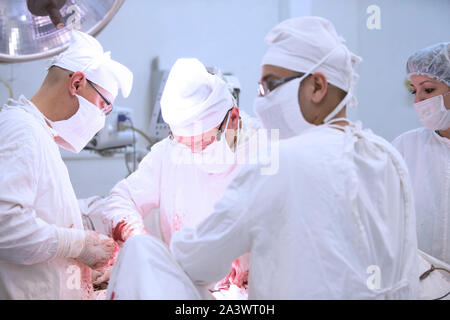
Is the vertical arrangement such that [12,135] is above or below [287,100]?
below

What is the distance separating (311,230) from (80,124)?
1160 mm

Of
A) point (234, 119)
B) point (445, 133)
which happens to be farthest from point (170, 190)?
point (445, 133)

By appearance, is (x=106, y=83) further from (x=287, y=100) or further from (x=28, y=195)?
(x=287, y=100)

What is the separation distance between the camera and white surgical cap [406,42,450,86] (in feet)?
7.10

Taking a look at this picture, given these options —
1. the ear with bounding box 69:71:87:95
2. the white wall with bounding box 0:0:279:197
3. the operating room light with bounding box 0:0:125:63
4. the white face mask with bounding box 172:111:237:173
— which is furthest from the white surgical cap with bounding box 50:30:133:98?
the white wall with bounding box 0:0:279:197

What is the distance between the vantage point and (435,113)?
2.19 m

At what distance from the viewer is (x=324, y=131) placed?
Result: 1.29 metres

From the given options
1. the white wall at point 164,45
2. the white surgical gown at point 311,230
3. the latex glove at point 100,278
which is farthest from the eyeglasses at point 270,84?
the white wall at point 164,45

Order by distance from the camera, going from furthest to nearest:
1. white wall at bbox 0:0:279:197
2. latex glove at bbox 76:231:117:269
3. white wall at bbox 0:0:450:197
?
white wall at bbox 0:0:450:197
white wall at bbox 0:0:279:197
latex glove at bbox 76:231:117:269

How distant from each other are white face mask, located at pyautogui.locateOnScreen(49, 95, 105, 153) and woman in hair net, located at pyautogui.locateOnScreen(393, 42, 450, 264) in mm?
1471

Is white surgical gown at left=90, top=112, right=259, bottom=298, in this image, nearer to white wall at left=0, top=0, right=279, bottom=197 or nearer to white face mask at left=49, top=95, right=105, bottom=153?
white face mask at left=49, top=95, right=105, bottom=153

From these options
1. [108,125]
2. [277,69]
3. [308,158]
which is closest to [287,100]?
Answer: [277,69]

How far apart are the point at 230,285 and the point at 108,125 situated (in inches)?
58.5

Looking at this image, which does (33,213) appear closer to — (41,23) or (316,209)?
(41,23)
